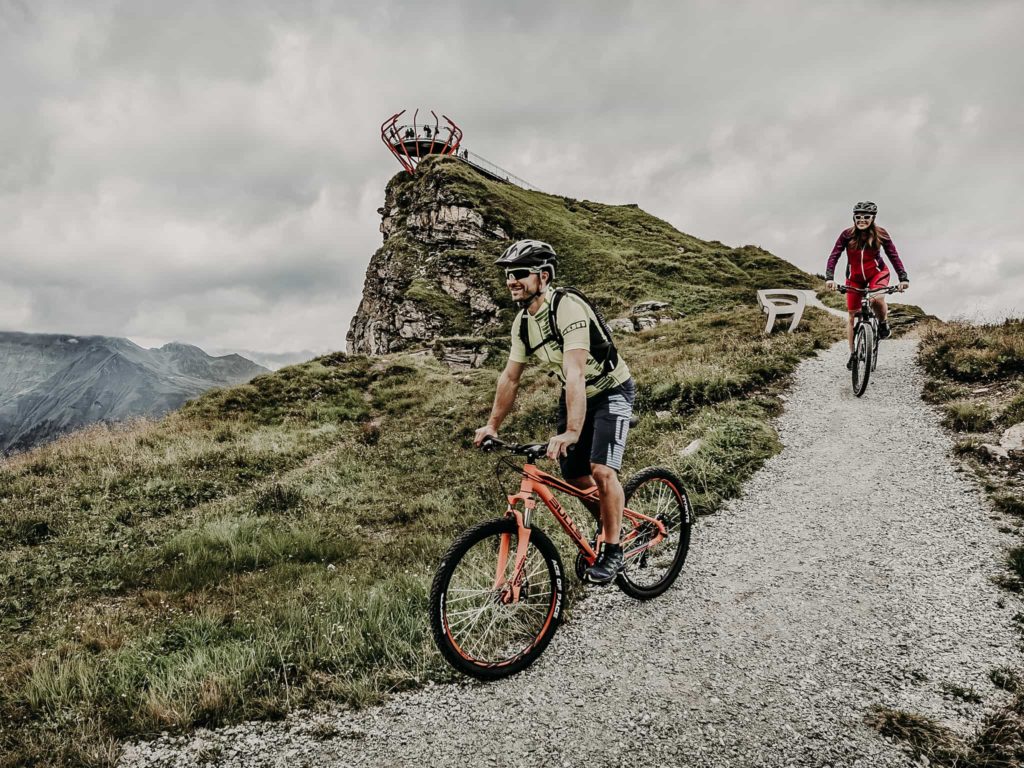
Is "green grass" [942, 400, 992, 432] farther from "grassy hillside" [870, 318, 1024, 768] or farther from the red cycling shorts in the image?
the red cycling shorts

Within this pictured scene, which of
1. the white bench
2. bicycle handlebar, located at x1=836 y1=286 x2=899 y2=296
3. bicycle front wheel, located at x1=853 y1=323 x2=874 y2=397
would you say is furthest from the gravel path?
the white bench

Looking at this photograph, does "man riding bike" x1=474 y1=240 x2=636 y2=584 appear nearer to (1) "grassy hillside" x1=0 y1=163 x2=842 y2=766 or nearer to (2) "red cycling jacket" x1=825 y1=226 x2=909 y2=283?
(1) "grassy hillside" x1=0 y1=163 x2=842 y2=766

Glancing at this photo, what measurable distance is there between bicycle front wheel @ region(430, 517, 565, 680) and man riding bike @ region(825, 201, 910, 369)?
8.75 meters

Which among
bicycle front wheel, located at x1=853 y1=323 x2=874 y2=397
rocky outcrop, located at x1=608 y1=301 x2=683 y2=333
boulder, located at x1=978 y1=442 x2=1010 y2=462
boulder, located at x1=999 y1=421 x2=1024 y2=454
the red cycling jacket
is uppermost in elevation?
rocky outcrop, located at x1=608 y1=301 x2=683 y2=333

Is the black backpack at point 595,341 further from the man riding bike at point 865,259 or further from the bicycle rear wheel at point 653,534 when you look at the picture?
the man riding bike at point 865,259

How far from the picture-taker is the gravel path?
3.41 m

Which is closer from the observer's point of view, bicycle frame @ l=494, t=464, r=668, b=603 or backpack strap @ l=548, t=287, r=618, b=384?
bicycle frame @ l=494, t=464, r=668, b=603

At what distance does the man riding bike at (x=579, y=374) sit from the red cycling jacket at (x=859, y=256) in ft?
25.6

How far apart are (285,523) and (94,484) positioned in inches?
235

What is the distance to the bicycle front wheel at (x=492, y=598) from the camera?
3855 millimetres

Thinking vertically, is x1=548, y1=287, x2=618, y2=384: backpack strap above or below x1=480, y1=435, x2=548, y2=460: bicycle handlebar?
above

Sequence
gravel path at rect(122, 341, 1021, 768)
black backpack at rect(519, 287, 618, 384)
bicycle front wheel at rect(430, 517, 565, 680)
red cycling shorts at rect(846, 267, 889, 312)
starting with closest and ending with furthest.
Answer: gravel path at rect(122, 341, 1021, 768), bicycle front wheel at rect(430, 517, 565, 680), black backpack at rect(519, 287, 618, 384), red cycling shorts at rect(846, 267, 889, 312)

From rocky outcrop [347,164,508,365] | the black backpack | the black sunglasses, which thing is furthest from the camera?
rocky outcrop [347,164,508,365]

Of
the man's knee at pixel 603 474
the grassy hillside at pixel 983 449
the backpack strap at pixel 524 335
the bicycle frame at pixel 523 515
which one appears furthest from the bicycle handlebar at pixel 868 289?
the bicycle frame at pixel 523 515
